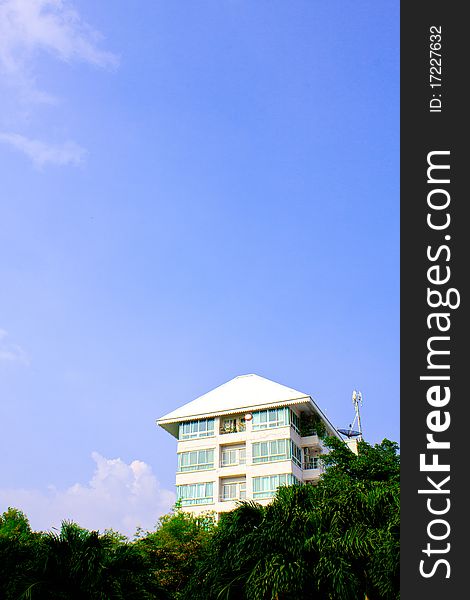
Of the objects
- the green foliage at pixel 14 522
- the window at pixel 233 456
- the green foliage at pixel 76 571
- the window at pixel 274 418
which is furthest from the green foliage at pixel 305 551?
the window at pixel 233 456

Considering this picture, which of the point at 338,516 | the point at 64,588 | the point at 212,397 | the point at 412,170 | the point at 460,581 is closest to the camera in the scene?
the point at 460,581

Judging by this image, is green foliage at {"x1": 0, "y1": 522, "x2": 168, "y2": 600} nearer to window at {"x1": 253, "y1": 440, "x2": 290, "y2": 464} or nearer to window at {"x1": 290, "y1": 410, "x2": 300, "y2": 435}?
window at {"x1": 253, "y1": 440, "x2": 290, "y2": 464}

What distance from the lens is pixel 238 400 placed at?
153 feet

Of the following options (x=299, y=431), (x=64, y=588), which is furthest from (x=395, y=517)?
(x=299, y=431)

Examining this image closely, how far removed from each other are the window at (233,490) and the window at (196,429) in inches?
134

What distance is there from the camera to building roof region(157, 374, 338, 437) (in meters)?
45.0

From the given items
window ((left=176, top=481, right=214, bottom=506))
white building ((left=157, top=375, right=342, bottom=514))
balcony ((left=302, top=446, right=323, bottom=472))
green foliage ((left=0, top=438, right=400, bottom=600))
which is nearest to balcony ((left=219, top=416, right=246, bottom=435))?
white building ((left=157, top=375, right=342, bottom=514))

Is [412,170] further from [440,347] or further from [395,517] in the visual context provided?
[395,517]

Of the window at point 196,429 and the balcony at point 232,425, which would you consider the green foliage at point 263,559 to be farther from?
the window at point 196,429

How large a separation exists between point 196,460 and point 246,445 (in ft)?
11.5

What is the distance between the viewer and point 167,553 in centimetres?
3294

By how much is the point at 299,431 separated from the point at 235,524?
27.1 meters

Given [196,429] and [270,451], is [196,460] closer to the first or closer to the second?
[196,429]

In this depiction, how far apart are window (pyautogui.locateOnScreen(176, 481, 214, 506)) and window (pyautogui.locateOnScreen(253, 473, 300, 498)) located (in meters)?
2.89
